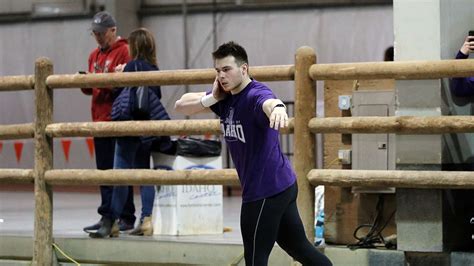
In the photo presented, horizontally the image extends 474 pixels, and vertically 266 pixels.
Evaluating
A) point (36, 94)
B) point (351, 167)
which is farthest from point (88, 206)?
point (351, 167)

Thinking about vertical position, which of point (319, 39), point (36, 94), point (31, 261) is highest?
point (319, 39)

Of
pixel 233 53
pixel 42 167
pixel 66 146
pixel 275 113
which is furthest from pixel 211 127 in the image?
pixel 66 146

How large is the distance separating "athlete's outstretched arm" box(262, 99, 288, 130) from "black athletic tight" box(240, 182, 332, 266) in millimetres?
552

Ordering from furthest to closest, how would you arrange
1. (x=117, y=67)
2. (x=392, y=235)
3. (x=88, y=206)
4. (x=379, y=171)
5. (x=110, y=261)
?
(x=88, y=206) < (x=117, y=67) < (x=110, y=261) < (x=392, y=235) < (x=379, y=171)

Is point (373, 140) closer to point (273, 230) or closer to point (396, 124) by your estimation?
point (396, 124)

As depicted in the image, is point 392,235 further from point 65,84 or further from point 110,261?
point 65,84

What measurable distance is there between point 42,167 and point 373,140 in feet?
Result: 8.75

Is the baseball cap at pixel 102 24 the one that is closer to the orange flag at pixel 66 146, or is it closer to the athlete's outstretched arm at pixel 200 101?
the athlete's outstretched arm at pixel 200 101

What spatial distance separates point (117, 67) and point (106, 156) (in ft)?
2.63

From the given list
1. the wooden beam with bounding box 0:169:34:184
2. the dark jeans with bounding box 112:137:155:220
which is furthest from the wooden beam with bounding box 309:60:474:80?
the wooden beam with bounding box 0:169:34:184

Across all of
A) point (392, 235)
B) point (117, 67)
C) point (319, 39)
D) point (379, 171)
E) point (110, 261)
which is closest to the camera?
point (379, 171)

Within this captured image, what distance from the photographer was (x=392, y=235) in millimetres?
7094

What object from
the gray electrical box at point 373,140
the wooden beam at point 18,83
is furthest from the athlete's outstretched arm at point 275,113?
the wooden beam at point 18,83

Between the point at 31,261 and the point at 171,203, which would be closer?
the point at 31,261
